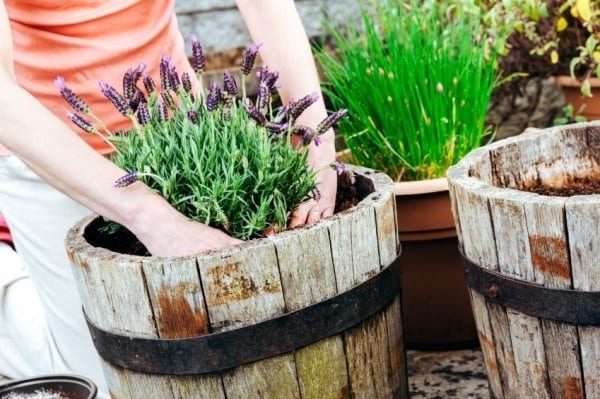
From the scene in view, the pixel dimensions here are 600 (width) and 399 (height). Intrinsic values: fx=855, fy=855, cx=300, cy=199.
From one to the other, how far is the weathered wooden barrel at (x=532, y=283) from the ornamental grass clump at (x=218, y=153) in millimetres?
365

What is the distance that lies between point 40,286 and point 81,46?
2.43 feet

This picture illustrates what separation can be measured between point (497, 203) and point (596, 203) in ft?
0.62

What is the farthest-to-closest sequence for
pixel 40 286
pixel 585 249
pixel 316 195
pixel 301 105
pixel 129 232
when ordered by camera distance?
pixel 40 286 → pixel 129 232 → pixel 316 195 → pixel 301 105 → pixel 585 249

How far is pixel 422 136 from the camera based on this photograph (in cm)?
258

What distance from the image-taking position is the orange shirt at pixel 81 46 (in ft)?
6.89

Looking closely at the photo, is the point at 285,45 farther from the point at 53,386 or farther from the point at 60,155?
the point at 53,386

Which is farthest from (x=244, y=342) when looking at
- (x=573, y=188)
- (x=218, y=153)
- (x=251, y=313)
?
(x=573, y=188)

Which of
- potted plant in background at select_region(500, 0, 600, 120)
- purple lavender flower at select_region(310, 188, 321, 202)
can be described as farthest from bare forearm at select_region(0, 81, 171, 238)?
potted plant in background at select_region(500, 0, 600, 120)

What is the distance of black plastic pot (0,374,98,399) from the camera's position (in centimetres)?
207

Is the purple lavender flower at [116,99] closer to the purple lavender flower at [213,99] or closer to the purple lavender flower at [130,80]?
the purple lavender flower at [130,80]

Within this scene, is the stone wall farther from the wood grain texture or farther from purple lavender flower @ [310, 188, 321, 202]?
the wood grain texture

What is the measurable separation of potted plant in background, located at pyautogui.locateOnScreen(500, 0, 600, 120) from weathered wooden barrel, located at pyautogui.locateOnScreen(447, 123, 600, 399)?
4.52 feet

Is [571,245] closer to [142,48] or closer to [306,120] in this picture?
[306,120]

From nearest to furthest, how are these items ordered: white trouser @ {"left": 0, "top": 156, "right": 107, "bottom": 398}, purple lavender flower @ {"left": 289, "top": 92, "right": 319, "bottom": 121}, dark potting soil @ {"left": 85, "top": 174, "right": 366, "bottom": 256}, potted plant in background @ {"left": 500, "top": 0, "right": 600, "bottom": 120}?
purple lavender flower @ {"left": 289, "top": 92, "right": 319, "bottom": 121}, dark potting soil @ {"left": 85, "top": 174, "right": 366, "bottom": 256}, white trouser @ {"left": 0, "top": 156, "right": 107, "bottom": 398}, potted plant in background @ {"left": 500, "top": 0, "right": 600, "bottom": 120}
